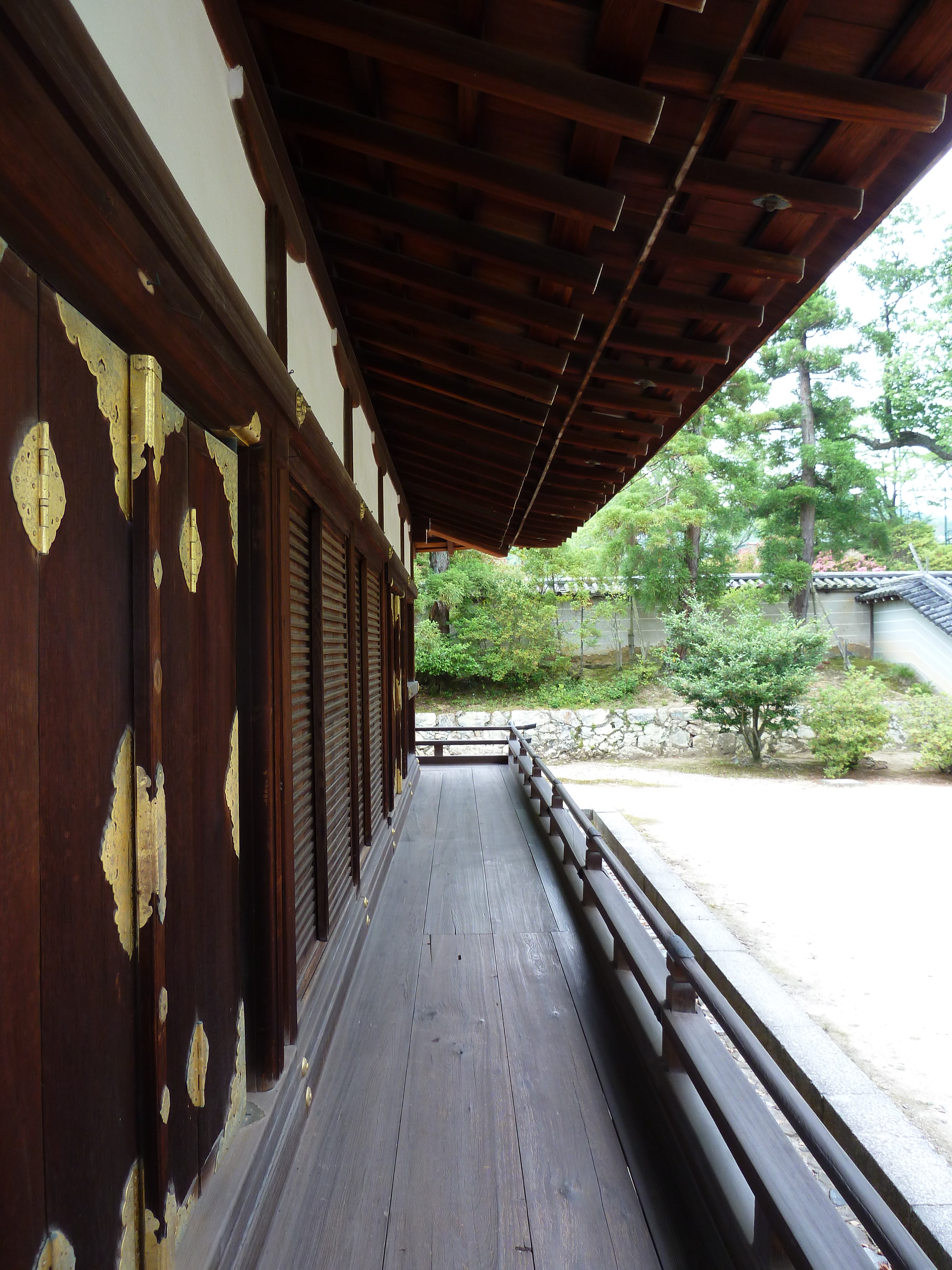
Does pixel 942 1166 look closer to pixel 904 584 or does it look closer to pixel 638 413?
pixel 638 413

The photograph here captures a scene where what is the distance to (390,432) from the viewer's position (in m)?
4.48

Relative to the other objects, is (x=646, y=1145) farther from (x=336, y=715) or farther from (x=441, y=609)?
(x=441, y=609)

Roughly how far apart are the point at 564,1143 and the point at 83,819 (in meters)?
1.74

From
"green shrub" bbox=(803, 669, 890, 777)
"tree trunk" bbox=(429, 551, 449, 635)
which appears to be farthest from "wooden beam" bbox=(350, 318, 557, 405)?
"tree trunk" bbox=(429, 551, 449, 635)

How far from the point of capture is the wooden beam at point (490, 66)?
4.38 feet

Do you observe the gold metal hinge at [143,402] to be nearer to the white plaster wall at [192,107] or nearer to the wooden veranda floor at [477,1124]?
the white plaster wall at [192,107]

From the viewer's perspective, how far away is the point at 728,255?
1.89 meters

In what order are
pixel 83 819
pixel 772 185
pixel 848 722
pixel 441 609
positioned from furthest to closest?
pixel 441 609, pixel 848 722, pixel 772 185, pixel 83 819

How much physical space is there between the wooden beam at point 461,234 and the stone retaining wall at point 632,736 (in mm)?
10881

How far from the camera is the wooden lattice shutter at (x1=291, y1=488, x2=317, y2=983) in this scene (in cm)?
210

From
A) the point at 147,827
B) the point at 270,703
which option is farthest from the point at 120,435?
the point at 270,703

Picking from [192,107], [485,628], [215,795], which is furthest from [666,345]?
[485,628]

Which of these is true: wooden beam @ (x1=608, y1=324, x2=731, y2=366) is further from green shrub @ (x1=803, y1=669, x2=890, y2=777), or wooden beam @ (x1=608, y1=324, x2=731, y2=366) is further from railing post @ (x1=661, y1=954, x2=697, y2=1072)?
green shrub @ (x1=803, y1=669, x2=890, y2=777)

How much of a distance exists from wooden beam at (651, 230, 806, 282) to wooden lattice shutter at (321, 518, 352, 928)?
4.60ft
